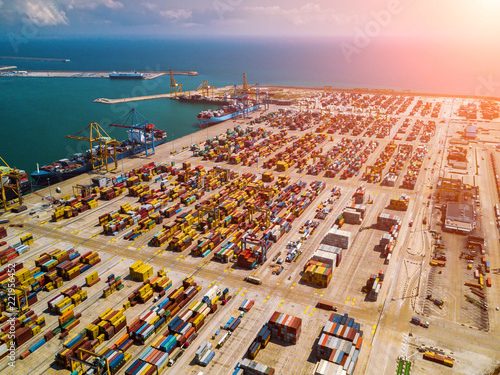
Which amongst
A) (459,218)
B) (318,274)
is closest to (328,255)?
(318,274)

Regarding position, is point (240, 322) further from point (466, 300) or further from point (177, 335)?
point (466, 300)

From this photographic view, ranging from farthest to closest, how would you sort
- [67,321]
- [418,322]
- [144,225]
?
[144,225] < [418,322] < [67,321]

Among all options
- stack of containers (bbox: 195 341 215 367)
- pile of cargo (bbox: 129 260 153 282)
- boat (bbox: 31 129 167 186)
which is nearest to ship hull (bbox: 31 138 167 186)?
boat (bbox: 31 129 167 186)

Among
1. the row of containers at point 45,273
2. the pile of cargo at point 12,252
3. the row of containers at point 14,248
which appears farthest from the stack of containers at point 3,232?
the row of containers at point 45,273

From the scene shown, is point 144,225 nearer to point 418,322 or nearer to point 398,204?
point 418,322

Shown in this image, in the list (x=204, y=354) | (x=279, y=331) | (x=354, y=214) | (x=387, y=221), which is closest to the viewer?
(x=204, y=354)
